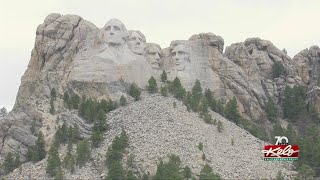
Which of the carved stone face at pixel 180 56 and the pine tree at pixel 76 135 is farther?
the carved stone face at pixel 180 56

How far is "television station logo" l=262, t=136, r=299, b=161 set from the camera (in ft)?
287

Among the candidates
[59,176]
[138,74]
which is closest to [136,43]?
[138,74]

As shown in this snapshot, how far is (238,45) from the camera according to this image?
106 meters

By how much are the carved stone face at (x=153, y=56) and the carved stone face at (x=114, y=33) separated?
130 inches

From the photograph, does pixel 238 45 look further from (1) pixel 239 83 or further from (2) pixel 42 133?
(2) pixel 42 133

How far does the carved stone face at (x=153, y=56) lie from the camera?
101438 mm

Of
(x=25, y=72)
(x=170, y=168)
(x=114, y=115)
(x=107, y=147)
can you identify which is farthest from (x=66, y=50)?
(x=170, y=168)

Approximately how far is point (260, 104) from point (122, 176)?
2729 cm

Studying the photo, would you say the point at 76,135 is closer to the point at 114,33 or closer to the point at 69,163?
the point at 69,163

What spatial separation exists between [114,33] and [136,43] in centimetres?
300

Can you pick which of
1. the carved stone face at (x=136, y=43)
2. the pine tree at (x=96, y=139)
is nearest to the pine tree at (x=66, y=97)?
the pine tree at (x=96, y=139)

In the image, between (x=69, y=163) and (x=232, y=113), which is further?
(x=232, y=113)

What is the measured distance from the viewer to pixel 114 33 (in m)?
98.8

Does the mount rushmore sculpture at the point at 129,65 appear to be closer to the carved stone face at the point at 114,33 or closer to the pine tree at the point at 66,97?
the carved stone face at the point at 114,33
